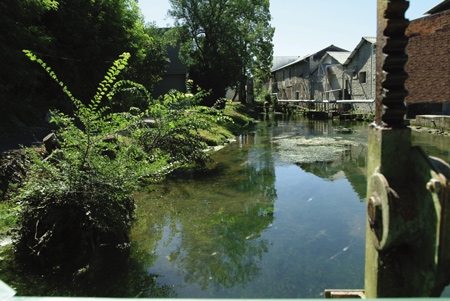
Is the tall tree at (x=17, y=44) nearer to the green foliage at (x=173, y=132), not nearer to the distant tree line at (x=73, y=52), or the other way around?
the distant tree line at (x=73, y=52)

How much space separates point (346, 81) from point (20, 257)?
34.2 meters

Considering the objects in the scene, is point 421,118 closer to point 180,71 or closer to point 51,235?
point 51,235

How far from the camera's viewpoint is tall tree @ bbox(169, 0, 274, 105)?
3112 cm

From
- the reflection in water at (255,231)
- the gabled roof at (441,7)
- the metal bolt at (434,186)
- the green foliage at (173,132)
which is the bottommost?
the reflection in water at (255,231)

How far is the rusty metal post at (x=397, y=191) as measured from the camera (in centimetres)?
208

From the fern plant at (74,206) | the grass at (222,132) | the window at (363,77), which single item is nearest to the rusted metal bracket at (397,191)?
the fern plant at (74,206)

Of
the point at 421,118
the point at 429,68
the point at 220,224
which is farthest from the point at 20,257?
the point at 429,68

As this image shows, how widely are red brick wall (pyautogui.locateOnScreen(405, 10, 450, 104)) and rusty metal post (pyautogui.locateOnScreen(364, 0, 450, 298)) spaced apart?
22.1 metres

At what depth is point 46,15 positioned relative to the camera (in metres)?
15.3

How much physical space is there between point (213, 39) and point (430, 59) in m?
17.4

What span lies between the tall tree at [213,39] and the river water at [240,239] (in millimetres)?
20487

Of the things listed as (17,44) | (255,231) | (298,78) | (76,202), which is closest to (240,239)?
(255,231)

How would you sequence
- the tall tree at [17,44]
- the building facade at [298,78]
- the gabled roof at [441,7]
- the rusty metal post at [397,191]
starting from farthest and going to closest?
the building facade at [298,78] < the gabled roof at [441,7] < the tall tree at [17,44] < the rusty metal post at [397,191]

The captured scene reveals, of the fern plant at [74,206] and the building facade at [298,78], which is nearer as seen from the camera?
the fern plant at [74,206]
